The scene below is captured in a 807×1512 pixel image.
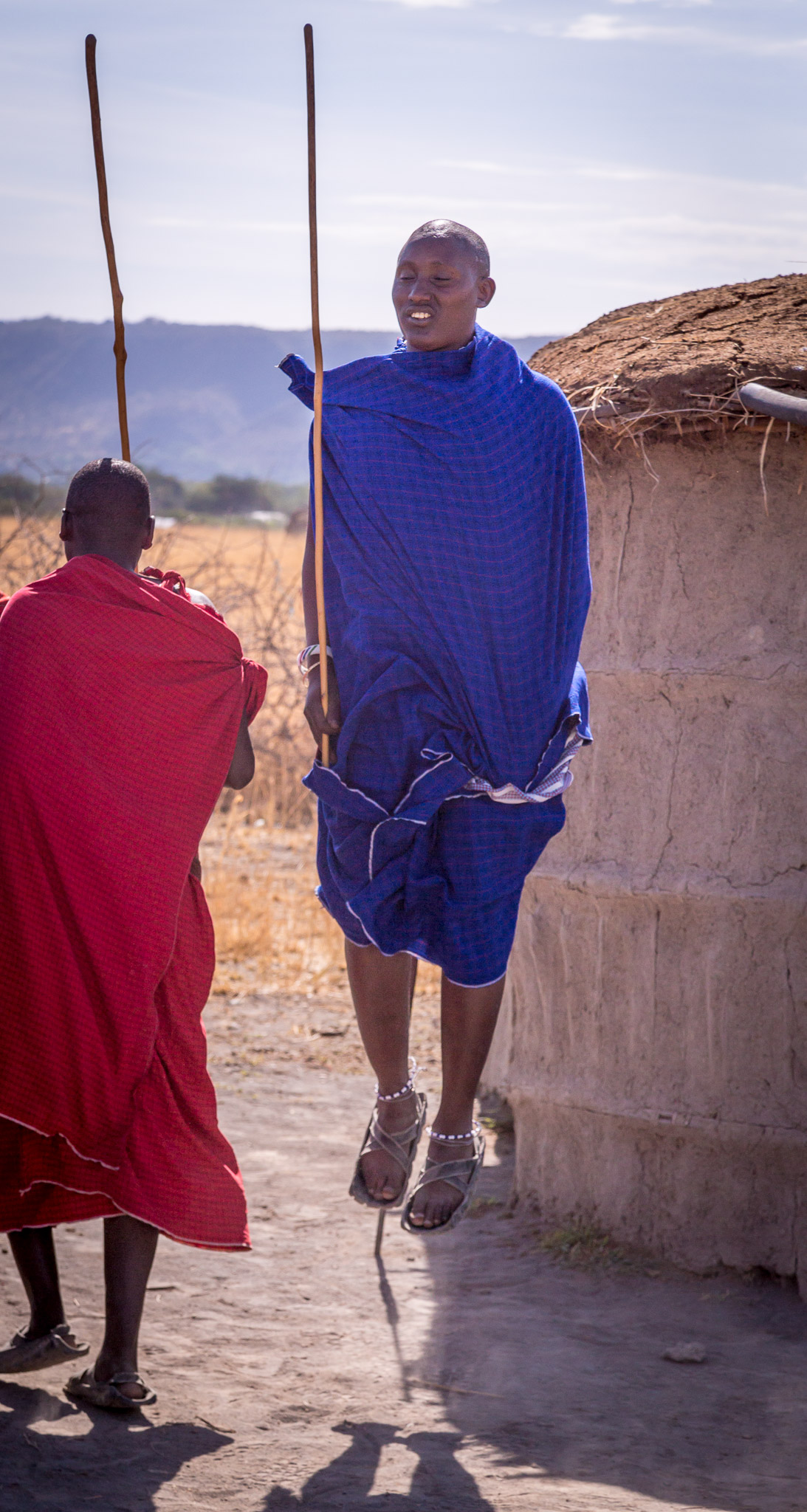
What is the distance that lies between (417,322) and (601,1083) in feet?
8.08

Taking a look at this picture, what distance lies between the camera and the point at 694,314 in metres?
5.00

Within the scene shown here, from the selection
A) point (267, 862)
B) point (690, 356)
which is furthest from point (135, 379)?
point (690, 356)

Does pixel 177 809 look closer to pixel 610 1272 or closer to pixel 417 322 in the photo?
pixel 417 322

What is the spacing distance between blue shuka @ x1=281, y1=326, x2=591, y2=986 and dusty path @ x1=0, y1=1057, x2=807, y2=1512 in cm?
112

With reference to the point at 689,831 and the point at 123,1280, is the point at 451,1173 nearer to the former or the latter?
the point at 123,1280

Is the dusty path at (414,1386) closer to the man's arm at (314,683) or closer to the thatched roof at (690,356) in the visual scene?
the man's arm at (314,683)

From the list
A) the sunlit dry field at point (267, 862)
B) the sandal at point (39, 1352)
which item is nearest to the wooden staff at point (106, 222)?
the sandal at point (39, 1352)

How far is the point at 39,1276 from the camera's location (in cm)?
354

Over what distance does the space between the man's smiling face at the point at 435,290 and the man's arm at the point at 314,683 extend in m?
0.51

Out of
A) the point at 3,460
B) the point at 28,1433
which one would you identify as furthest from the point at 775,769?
the point at 3,460

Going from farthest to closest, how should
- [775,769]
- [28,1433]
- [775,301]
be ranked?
[775,301] → [775,769] → [28,1433]

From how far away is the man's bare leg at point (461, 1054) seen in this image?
11.6ft

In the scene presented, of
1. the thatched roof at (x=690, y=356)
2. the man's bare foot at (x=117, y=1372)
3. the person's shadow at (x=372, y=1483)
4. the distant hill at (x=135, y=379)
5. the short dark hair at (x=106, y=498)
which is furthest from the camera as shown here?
the distant hill at (x=135, y=379)

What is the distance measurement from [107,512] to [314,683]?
1.96 ft
